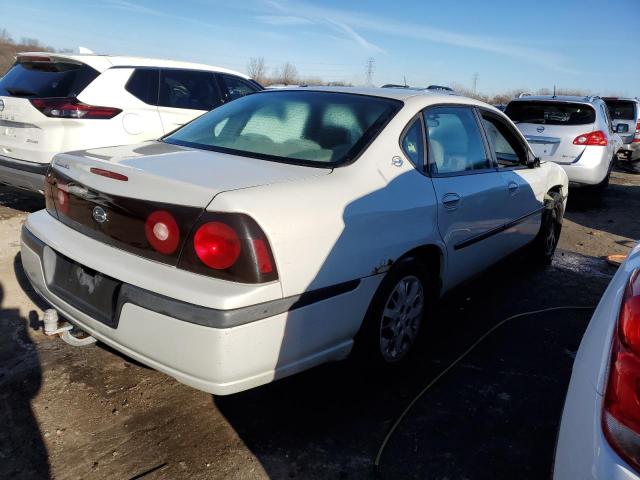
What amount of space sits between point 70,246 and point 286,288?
1.06m

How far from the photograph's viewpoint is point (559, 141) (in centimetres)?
793

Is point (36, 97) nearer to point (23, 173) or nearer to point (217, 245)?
point (23, 173)

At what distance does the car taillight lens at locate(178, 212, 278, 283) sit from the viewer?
78.7 inches

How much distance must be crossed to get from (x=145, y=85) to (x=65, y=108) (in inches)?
36.6

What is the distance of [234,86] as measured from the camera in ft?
22.1

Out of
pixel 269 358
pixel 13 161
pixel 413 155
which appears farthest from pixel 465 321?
pixel 13 161

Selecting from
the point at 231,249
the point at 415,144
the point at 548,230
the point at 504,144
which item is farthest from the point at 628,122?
the point at 231,249

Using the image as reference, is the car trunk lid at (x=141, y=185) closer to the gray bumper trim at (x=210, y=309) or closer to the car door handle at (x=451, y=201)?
the gray bumper trim at (x=210, y=309)

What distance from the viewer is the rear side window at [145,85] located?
17.8 ft

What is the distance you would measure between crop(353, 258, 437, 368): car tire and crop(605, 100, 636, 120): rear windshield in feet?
41.9

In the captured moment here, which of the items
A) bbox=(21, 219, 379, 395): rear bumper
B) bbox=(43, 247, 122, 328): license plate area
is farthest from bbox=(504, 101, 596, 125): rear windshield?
bbox=(43, 247, 122, 328): license plate area

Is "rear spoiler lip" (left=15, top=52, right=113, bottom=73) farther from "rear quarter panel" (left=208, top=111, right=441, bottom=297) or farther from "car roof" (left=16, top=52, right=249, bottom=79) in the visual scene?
"rear quarter panel" (left=208, top=111, right=441, bottom=297)

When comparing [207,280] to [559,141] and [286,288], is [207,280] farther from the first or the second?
[559,141]

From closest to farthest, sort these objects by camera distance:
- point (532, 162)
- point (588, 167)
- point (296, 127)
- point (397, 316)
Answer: point (397, 316)
point (296, 127)
point (532, 162)
point (588, 167)
